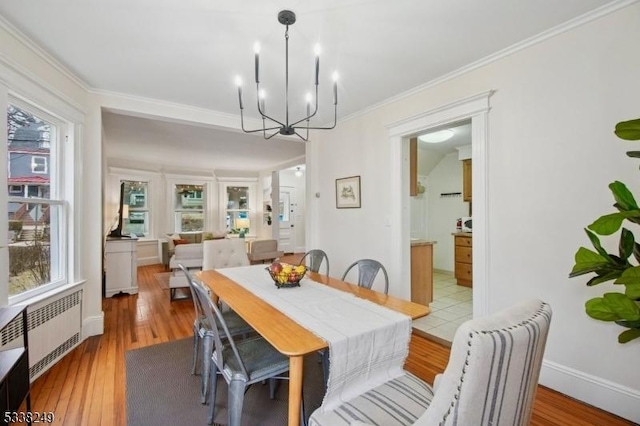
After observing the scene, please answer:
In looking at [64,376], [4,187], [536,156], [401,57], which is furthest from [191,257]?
[536,156]

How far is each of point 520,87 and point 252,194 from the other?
7.56 m

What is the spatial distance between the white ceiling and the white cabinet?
2.48 metres

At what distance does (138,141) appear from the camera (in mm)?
5250

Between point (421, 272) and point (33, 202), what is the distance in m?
3.96

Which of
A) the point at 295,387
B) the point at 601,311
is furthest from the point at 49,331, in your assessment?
the point at 601,311

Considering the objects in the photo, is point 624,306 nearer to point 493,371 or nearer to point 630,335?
point 630,335

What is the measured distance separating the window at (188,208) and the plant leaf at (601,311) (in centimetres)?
807

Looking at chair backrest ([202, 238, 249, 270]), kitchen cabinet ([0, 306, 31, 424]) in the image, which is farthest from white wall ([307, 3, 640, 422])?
kitchen cabinet ([0, 306, 31, 424])

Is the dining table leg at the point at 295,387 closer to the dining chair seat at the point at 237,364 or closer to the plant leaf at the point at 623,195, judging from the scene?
the dining chair seat at the point at 237,364

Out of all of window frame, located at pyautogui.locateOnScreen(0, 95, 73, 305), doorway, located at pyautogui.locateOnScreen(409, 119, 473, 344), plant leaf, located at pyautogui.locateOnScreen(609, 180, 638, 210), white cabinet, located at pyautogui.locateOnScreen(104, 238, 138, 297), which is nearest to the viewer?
plant leaf, located at pyautogui.locateOnScreen(609, 180, 638, 210)

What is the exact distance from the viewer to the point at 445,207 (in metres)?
5.95

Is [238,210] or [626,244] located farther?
[238,210]

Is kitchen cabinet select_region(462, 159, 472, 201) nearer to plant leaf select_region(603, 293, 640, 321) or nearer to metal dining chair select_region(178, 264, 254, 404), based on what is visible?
plant leaf select_region(603, 293, 640, 321)

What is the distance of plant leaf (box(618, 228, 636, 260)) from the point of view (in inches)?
56.5
